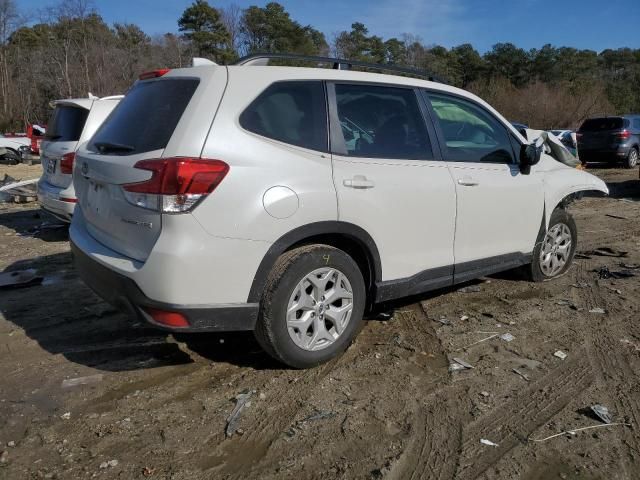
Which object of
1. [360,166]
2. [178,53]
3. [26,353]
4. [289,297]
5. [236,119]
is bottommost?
[26,353]

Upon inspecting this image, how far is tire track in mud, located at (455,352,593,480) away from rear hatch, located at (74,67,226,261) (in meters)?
1.96

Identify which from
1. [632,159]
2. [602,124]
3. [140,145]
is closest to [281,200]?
[140,145]

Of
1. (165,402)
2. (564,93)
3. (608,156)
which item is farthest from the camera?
(564,93)

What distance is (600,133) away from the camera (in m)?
17.2

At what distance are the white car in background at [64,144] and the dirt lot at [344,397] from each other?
2.08 meters

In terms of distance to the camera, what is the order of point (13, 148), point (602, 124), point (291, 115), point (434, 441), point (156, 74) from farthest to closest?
point (13, 148)
point (602, 124)
point (156, 74)
point (291, 115)
point (434, 441)

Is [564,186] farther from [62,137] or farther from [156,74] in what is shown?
[62,137]

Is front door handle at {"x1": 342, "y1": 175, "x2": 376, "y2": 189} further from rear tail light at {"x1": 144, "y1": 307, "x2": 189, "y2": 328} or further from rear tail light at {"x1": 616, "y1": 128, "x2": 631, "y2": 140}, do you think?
rear tail light at {"x1": 616, "y1": 128, "x2": 631, "y2": 140}

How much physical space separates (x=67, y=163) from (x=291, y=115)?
441 centimetres

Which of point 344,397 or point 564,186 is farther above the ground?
point 564,186

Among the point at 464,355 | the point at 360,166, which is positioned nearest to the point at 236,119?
the point at 360,166

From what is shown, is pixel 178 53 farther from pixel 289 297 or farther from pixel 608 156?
pixel 289 297

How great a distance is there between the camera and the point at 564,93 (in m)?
39.1

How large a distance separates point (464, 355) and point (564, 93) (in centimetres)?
4025
